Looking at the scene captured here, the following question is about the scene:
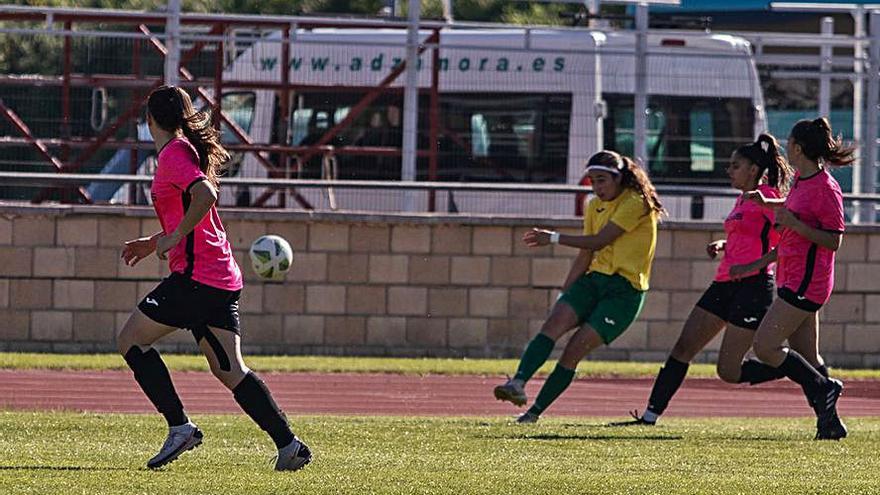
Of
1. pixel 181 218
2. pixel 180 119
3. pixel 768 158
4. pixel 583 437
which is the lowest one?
pixel 583 437

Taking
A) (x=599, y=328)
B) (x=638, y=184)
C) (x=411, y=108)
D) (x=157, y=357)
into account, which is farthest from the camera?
(x=411, y=108)

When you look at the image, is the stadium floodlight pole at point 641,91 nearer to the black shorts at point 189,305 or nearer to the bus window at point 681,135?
the bus window at point 681,135

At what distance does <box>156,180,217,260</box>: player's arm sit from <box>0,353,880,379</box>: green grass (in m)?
7.65

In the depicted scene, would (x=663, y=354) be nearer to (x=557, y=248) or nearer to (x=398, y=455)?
(x=557, y=248)

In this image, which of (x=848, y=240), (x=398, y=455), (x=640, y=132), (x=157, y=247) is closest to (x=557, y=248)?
(x=640, y=132)

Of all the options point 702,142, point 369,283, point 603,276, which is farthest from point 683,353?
point 702,142

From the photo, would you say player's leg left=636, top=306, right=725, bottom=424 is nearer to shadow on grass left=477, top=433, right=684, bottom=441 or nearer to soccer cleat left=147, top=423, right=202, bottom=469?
shadow on grass left=477, top=433, right=684, bottom=441

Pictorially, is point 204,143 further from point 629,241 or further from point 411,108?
point 411,108

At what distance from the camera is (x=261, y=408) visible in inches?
335

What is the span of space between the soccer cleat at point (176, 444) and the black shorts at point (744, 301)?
4067 mm

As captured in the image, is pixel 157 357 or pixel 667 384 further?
pixel 667 384

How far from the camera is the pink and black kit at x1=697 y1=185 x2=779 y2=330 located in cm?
1137

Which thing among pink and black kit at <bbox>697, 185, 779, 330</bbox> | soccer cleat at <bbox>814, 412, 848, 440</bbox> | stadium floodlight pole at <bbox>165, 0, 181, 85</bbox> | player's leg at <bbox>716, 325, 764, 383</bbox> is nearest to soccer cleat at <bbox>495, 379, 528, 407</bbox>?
player's leg at <bbox>716, 325, 764, 383</bbox>

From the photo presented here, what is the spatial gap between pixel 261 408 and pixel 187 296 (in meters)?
0.62
